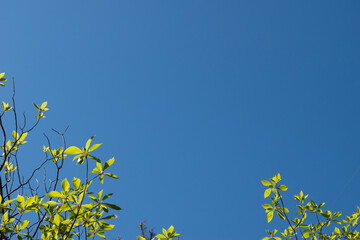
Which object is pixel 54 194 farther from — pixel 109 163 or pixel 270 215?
pixel 270 215

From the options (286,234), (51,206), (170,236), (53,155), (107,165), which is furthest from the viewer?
(286,234)

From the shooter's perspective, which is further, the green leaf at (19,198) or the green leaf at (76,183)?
the green leaf at (76,183)

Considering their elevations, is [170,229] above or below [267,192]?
below

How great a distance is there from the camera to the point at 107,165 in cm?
232

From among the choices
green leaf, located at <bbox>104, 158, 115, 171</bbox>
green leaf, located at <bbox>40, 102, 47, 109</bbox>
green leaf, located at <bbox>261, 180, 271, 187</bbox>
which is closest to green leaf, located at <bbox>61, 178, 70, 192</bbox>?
green leaf, located at <bbox>104, 158, 115, 171</bbox>

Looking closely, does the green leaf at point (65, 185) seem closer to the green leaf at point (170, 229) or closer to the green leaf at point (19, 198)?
the green leaf at point (19, 198)

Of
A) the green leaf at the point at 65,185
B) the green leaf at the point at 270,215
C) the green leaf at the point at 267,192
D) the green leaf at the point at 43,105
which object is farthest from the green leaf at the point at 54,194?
the green leaf at the point at 270,215

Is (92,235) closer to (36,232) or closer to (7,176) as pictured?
(36,232)

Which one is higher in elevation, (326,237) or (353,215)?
(353,215)

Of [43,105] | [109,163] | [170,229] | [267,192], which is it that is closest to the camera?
[109,163]

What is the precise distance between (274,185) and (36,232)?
2.05 meters

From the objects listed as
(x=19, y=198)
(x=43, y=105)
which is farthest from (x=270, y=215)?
(x=43, y=105)

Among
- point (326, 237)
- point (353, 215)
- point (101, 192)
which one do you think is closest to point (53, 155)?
point (101, 192)

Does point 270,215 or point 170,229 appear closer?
point 170,229
